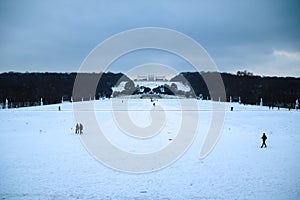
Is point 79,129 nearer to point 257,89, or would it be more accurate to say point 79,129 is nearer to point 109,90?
point 257,89

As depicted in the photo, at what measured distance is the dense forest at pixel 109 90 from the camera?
69.9 meters

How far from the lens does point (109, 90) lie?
144 metres

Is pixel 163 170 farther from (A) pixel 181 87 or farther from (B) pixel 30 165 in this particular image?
(A) pixel 181 87

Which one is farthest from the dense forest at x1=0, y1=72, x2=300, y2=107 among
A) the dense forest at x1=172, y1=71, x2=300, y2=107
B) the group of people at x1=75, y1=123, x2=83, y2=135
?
the group of people at x1=75, y1=123, x2=83, y2=135

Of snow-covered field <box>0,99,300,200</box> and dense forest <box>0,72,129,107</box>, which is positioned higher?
dense forest <box>0,72,129,107</box>

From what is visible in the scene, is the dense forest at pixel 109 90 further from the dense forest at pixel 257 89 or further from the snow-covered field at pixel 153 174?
the snow-covered field at pixel 153 174

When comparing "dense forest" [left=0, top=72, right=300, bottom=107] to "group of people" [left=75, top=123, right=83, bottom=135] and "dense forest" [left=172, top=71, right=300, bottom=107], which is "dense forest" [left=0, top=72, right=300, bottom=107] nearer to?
"dense forest" [left=172, top=71, right=300, bottom=107]

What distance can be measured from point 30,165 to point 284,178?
923cm

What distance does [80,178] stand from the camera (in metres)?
11.1

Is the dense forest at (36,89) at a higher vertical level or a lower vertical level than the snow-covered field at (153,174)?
higher

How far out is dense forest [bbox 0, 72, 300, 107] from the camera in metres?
69.9

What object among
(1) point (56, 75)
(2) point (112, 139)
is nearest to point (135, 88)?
(1) point (56, 75)

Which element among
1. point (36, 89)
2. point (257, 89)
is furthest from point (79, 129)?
point (257, 89)

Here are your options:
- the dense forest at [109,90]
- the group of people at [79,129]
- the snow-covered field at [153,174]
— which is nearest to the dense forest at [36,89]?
the dense forest at [109,90]
